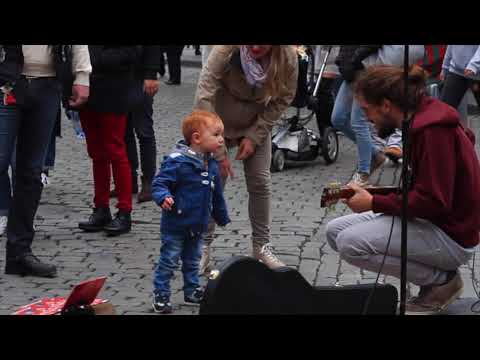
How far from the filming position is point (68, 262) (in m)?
6.90

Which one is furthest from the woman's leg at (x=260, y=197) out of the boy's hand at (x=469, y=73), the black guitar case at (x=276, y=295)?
the boy's hand at (x=469, y=73)

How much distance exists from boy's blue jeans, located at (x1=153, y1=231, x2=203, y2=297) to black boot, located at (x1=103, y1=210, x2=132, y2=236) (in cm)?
167

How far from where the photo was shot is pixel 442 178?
5238mm

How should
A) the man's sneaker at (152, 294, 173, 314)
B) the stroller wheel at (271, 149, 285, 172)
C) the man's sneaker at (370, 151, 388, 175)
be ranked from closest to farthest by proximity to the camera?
the man's sneaker at (152, 294, 173, 314)
the man's sneaker at (370, 151, 388, 175)
the stroller wheel at (271, 149, 285, 172)

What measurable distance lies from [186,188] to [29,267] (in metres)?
1.20

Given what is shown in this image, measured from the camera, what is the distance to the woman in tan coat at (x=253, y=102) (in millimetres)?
6449

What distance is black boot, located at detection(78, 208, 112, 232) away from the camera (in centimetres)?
771

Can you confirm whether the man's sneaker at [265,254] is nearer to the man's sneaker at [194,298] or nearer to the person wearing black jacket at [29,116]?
the man's sneaker at [194,298]

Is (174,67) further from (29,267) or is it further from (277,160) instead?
(29,267)

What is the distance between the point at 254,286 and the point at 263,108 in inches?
98.9

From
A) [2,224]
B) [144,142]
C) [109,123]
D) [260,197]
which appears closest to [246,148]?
[260,197]

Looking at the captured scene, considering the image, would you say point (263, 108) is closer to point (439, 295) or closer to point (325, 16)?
point (439, 295)

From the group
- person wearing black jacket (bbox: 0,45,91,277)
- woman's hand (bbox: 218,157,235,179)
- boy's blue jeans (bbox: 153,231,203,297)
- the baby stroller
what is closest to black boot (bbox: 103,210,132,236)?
person wearing black jacket (bbox: 0,45,91,277)

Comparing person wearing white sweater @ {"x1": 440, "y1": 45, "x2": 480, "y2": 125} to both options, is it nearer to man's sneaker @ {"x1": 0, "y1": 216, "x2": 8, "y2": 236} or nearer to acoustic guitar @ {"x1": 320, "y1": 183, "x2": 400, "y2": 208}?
acoustic guitar @ {"x1": 320, "y1": 183, "x2": 400, "y2": 208}
